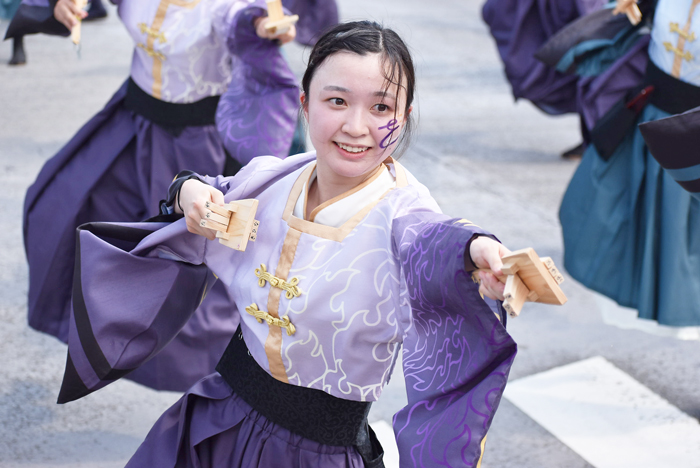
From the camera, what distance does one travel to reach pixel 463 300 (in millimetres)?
1106

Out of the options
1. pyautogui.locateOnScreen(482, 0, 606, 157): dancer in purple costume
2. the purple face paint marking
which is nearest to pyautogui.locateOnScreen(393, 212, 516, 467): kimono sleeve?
the purple face paint marking

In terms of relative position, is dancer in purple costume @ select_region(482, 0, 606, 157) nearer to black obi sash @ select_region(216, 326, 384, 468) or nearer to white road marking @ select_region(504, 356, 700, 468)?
white road marking @ select_region(504, 356, 700, 468)

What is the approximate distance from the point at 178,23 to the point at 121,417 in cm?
115

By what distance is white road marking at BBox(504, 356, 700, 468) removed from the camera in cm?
237

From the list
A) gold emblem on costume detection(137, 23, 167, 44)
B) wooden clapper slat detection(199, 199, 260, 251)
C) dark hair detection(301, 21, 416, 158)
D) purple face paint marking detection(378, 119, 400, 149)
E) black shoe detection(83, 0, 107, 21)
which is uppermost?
dark hair detection(301, 21, 416, 158)

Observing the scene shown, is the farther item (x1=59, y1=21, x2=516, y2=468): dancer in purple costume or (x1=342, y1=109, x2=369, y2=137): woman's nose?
(x1=342, y1=109, x2=369, y2=137): woman's nose

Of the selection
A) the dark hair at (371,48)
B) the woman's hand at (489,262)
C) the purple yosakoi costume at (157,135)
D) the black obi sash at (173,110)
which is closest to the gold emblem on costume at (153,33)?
the purple yosakoi costume at (157,135)

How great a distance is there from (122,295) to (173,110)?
970 mm

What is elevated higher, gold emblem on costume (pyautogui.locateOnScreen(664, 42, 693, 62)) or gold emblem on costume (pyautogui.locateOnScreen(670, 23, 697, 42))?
gold emblem on costume (pyautogui.locateOnScreen(670, 23, 697, 42))

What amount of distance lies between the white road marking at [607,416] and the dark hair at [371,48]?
145 cm

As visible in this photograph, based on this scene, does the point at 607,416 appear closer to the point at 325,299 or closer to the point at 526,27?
the point at 325,299

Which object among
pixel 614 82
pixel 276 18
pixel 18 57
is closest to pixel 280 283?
pixel 276 18

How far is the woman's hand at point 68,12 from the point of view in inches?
89.5

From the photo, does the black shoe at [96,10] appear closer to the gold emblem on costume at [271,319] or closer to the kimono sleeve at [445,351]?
the gold emblem on costume at [271,319]
